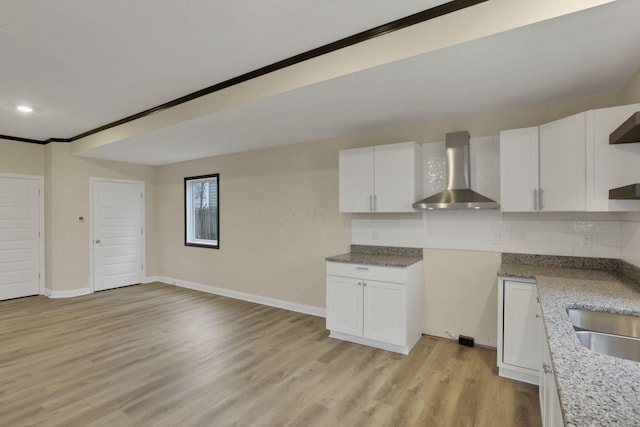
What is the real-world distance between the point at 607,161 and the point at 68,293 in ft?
24.2

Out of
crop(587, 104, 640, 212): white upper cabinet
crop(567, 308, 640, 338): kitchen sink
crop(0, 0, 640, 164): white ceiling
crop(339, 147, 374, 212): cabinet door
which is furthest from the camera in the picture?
crop(339, 147, 374, 212): cabinet door

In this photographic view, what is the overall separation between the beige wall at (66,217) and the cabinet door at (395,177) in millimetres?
5284

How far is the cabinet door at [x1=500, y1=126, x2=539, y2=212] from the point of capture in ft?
9.10

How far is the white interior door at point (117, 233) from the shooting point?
585 cm

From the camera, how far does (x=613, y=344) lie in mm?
1622

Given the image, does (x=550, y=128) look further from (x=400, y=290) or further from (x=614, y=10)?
(x=400, y=290)

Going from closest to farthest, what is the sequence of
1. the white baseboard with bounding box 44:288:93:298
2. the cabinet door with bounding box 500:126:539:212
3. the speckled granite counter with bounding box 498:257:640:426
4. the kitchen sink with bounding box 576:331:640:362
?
the speckled granite counter with bounding box 498:257:640:426 < the kitchen sink with bounding box 576:331:640:362 < the cabinet door with bounding box 500:126:539:212 < the white baseboard with bounding box 44:288:93:298

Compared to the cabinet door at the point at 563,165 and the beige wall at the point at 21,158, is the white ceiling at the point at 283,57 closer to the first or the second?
the cabinet door at the point at 563,165

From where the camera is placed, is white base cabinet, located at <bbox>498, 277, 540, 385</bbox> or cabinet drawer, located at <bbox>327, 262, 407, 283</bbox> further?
cabinet drawer, located at <bbox>327, 262, 407, 283</bbox>

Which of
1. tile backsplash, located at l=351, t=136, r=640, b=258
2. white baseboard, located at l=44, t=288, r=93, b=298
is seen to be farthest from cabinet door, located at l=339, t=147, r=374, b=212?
white baseboard, located at l=44, t=288, r=93, b=298

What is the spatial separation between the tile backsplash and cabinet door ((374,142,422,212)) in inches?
11.6

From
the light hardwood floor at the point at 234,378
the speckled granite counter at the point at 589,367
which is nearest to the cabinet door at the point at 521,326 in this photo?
the light hardwood floor at the point at 234,378

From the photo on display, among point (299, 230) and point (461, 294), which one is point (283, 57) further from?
point (461, 294)

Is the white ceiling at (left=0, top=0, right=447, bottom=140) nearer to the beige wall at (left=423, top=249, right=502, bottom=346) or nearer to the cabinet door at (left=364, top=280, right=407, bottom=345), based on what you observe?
the cabinet door at (left=364, top=280, right=407, bottom=345)
